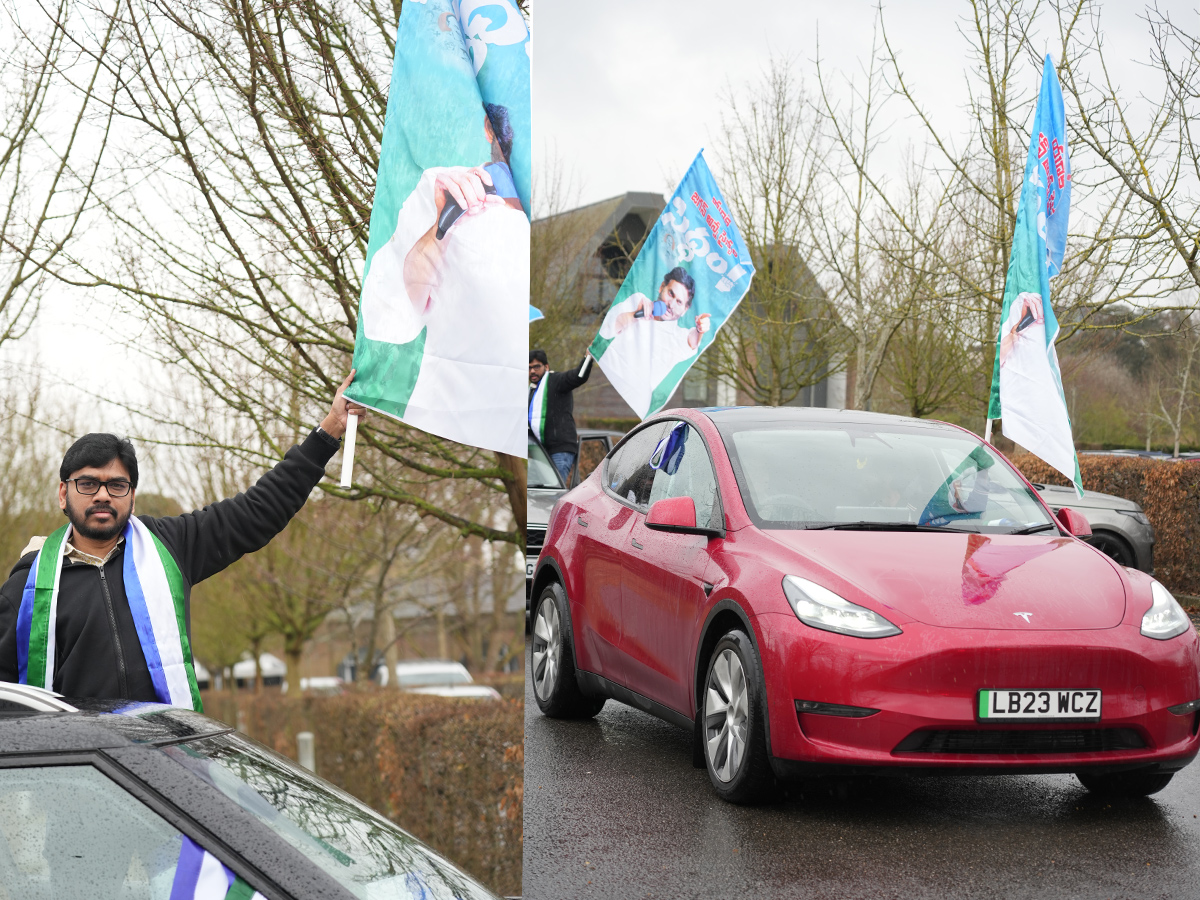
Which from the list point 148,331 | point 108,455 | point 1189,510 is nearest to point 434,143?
point 108,455

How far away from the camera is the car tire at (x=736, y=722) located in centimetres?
488

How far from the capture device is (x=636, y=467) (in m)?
6.66

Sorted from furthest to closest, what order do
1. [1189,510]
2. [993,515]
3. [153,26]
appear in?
[1189,510], [153,26], [993,515]

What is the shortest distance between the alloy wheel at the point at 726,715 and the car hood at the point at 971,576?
1.68 feet

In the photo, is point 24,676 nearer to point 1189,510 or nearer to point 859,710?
point 859,710

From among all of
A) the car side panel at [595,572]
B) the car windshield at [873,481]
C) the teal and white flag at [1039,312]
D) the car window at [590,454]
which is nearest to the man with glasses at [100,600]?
the car windshield at [873,481]

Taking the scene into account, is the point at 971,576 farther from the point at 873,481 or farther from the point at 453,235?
the point at 453,235

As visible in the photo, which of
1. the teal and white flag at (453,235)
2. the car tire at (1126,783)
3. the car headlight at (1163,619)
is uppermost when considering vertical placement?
the teal and white flag at (453,235)

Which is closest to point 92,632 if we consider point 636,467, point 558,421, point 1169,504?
point 636,467

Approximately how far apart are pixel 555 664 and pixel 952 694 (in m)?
2.77

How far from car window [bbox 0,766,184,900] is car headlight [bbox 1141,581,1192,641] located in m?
4.08

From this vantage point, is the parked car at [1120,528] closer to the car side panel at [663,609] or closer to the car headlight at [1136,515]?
the car headlight at [1136,515]

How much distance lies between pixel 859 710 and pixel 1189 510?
10327 millimetres

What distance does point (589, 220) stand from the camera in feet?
81.1
